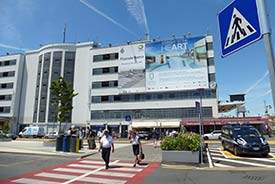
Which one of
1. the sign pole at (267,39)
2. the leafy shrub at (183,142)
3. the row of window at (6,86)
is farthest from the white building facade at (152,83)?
the sign pole at (267,39)

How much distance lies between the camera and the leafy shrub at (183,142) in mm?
10695

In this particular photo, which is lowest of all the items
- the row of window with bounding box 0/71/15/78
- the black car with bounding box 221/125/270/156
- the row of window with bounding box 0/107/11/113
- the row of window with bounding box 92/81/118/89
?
the black car with bounding box 221/125/270/156

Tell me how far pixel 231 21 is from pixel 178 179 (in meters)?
6.37

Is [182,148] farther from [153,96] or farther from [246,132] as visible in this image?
[153,96]

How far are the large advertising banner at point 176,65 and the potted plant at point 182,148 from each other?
32771mm

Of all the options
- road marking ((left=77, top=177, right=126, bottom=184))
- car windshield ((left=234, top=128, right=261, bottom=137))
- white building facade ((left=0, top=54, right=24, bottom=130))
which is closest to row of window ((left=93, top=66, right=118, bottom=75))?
white building facade ((left=0, top=54, right=24, bottom=130))

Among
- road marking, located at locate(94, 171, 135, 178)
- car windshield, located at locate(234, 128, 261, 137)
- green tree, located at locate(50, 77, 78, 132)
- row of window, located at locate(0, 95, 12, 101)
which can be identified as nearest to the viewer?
road marking, located at locate(94, 171, 135, 178)

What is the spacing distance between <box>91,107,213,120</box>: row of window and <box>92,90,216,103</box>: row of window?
2.29 m

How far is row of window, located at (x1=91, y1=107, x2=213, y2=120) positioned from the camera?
43.5 metres

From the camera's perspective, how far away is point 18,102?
59.6 meters

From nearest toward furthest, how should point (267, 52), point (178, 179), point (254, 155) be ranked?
point (267, 52) → point (178, 179) → point (254, 155)

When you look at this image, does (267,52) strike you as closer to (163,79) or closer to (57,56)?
(163,79)

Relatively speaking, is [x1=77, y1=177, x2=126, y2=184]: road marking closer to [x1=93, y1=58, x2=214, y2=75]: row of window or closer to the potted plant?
the potted plant

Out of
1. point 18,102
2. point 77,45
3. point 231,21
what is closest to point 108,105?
point 77,45
